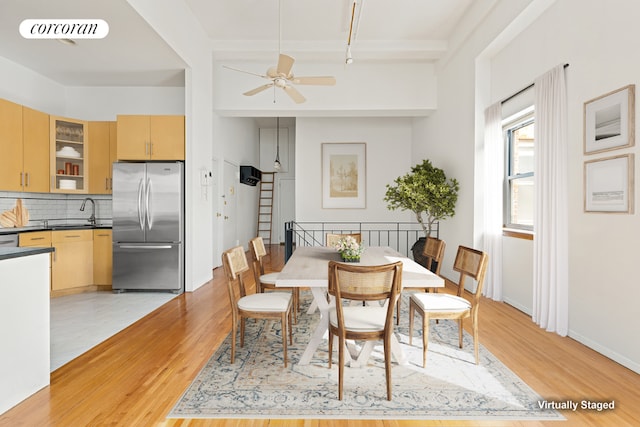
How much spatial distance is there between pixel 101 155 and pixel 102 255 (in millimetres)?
1467

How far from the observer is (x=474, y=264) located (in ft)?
9.13

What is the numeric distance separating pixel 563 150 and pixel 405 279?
2153 mm

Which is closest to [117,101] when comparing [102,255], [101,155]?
[101,155]

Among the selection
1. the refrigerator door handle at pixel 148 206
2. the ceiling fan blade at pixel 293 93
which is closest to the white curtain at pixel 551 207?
the ceiling fan blade at pixel 293 93

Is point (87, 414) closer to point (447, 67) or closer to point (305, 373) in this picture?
point (305, 373)

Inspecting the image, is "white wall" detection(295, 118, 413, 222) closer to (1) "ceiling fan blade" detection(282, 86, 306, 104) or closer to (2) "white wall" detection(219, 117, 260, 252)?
(2) "white wall" detection(219, 117, 260, 252)

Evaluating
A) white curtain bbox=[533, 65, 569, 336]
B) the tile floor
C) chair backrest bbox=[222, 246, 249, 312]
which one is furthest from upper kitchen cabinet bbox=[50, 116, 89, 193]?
white curtain bbox=[533, 65, 569, 336]

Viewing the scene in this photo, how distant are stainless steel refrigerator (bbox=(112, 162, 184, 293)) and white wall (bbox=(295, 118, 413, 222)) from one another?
3.64 meters

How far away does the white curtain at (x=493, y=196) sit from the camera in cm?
454

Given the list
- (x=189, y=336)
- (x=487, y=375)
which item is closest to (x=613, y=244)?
(x=487, y=375)

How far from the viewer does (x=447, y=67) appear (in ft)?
19.3

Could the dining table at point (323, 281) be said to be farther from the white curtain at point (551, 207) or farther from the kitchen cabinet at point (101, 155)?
the kitchen cabinet at point (101, 155)

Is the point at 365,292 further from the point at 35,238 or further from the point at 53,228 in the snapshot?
the point at 53,228

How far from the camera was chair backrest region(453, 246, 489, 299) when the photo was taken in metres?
2.65
